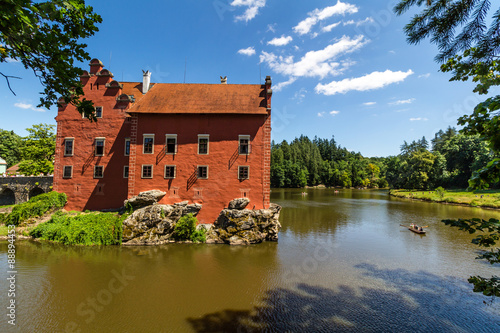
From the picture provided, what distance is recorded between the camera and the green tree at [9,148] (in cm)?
5500

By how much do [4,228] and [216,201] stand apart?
1800cm

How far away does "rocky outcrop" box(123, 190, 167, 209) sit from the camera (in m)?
20.0

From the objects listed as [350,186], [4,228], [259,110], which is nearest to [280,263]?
[259,110]

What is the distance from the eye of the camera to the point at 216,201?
2123 centimetres

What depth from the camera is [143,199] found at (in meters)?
20.0

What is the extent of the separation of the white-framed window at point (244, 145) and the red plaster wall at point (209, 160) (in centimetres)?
30

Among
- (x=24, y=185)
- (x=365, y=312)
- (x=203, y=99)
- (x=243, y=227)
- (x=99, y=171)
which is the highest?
(x=203, y=99)

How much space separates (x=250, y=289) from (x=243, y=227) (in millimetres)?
7925

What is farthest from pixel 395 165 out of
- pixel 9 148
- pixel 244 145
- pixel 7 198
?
pixel 9 148

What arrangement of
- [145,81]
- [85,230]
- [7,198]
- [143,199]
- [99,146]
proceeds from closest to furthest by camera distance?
[85,230], [143,199], [99,146], [145,81], [7,198]

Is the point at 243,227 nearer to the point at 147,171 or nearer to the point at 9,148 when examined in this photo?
the point at 147,171

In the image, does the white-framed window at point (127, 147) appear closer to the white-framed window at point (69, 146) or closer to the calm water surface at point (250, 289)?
the white-framed window at point (69, 146)

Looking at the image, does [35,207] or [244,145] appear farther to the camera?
[244,145]

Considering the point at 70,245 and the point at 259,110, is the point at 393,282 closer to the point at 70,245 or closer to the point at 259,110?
the point at 259,110
